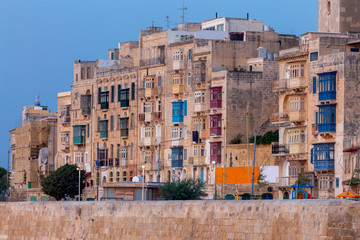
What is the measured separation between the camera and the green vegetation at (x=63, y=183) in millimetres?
85250

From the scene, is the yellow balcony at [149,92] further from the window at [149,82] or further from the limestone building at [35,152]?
the limestone building at [35,152]

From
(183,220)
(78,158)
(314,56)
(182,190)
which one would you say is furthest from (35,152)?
(183,220)

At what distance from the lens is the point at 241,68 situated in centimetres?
7406

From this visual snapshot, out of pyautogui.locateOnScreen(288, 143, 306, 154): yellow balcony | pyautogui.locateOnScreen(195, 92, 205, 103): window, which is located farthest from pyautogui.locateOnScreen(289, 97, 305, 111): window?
pyautogui.locateOnScreen(195, 92, 205, 103): window

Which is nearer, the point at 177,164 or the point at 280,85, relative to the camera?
the point at 280,85

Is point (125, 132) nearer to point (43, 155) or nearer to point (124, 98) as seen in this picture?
point (124, 98)

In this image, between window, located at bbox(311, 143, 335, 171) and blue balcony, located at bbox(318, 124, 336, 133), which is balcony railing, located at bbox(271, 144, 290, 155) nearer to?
window, located at bbox(311, 143, 335, 171)

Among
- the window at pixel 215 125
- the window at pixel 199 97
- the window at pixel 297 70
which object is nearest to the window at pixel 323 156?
the window at pixel 297 70

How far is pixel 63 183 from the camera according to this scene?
3351 inches

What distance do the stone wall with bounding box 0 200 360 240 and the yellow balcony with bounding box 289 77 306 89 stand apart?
92.7ft

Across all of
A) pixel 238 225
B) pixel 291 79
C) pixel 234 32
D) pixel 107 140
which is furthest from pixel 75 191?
pixel 238 225

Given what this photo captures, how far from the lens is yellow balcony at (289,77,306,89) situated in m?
64.1

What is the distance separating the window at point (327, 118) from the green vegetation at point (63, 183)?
95.9 feet

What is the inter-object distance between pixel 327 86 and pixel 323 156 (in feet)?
12.8
